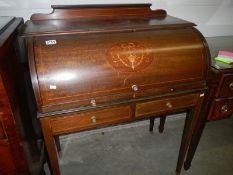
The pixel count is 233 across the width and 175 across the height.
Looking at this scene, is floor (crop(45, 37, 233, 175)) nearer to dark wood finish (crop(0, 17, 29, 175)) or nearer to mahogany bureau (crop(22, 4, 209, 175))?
mahogany bureau (crop(22, 4, 209, 175))

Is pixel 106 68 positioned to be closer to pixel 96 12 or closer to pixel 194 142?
pixel 96 12

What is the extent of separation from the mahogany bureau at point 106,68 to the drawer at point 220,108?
0.77ft

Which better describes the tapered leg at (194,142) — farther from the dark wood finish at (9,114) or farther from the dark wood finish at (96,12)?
the dark wood finish at (9,114)

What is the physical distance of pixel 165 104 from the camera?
4.04 ft

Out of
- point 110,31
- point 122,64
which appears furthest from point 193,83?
point 110,31

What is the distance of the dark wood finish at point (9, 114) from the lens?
874 millimetres

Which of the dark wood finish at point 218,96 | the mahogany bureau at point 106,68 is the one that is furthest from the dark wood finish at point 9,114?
the dark wood finish at point 218,96

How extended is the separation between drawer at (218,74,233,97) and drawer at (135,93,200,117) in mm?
245

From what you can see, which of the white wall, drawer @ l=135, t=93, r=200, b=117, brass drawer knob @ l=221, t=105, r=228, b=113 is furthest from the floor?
drawer @ l=135, t=93, r=200, b=117

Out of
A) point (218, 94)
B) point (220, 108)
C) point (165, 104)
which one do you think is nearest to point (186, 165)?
point (220, 108)

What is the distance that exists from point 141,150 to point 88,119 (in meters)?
1.05

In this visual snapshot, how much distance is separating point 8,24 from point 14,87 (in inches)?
14.3

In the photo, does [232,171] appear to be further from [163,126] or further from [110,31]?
[110,31]

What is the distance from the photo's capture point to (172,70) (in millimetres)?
1150
